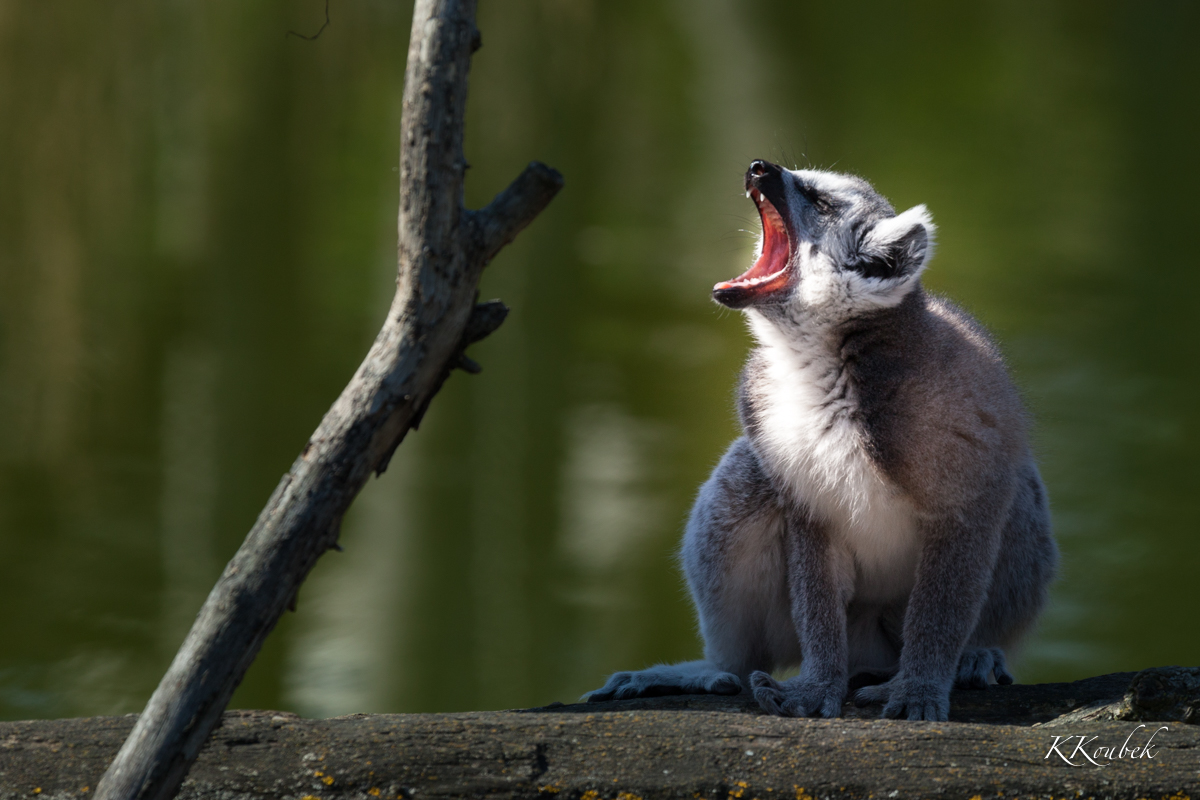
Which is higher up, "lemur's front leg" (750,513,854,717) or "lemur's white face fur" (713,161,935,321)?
"lemur's white face fur" (713,161,935,321)

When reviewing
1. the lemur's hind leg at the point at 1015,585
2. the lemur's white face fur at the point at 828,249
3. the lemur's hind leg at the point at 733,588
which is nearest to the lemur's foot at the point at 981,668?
the lemur's hind leg at the point at 1015,585

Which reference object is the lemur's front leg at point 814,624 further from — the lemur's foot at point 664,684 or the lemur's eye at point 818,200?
the lemur's eye at point 818,200

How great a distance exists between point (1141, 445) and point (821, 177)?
23.5 ft

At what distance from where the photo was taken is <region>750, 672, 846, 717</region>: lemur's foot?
2.73m

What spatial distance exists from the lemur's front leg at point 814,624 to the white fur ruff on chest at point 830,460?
6 centimetres

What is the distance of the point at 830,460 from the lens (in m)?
2.78

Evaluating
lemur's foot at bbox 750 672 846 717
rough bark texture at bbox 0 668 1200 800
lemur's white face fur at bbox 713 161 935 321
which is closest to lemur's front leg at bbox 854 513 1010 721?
lemur's foot at bbox 750 672 846 717

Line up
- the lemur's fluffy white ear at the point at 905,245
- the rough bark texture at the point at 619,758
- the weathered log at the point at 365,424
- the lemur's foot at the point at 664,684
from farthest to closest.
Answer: the lemur's foot at the point at 664,684 → the lemur's fluffy white ear at the point at 905,245 → the rough bark texture at the point at 619,758 → the weathered log at the point at 365,424

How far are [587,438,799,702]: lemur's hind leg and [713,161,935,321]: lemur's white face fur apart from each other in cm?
49

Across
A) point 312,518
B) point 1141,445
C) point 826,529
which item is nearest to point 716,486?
point 826,529

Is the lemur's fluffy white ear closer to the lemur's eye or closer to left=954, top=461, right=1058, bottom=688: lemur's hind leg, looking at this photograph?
the lemur's eye

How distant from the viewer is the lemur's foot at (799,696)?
8.95 feet

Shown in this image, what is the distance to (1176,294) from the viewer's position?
10.8 meters

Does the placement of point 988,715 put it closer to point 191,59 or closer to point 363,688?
point 363,688
